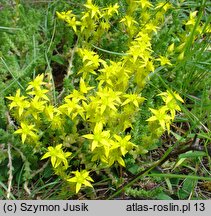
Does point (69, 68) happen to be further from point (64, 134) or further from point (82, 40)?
point (64, 134)

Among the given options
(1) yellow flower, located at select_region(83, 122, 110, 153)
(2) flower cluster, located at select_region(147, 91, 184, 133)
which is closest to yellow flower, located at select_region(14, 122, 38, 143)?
(1) yellow flower, located at select_region(83, 122, 110, 153)

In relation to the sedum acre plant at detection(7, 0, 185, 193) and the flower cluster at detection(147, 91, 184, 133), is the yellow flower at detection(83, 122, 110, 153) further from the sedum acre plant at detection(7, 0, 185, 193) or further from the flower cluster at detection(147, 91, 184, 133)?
the flower cluster at detection(147, 91, 184, 133)

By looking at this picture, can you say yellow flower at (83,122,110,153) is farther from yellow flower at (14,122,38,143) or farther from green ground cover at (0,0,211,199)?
yellow flower at (14,122,38,143)

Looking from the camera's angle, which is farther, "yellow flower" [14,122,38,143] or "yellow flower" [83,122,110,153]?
"yellow flower" [14,122,38,143]

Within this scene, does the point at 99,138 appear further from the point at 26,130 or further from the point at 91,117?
the point at 26,130

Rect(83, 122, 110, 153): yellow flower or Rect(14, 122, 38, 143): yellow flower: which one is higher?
Rect(83, 122, 110, 153): yellow flower

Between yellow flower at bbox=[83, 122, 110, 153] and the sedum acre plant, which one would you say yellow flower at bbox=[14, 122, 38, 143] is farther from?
yellow flower at bbox=[83, 122, 110, 153]

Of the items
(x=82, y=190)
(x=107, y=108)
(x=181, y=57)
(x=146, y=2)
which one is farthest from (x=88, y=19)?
(x=82, y=190)

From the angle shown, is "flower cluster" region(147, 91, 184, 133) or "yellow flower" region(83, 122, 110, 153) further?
"flower cluster" region(147, 91, 184, 133)

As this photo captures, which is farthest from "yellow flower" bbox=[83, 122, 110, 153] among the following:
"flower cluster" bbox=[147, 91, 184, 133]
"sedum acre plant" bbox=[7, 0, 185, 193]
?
"flower cluster" bbox=[147, 91, 184, 133]

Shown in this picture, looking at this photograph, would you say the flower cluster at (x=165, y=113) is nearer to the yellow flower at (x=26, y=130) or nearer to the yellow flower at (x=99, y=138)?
the yellow flower at (x=99, y=138)

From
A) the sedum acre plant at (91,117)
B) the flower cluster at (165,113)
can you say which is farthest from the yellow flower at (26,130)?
the flower cluster at (165,113)
